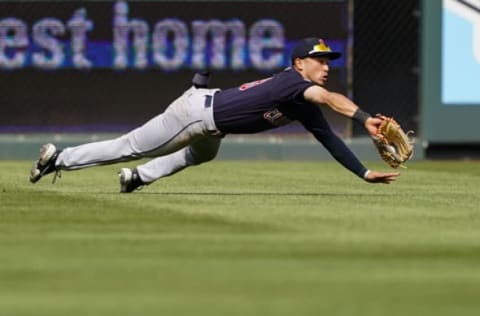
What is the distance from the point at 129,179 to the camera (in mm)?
11461

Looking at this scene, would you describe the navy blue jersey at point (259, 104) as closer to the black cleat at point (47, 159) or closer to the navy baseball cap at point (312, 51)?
the navy baseball cap at point (312, 51)

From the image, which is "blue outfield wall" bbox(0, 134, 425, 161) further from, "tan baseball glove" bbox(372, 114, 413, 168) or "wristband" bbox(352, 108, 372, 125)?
"wristband" bbox(352, 108, 372, 125)

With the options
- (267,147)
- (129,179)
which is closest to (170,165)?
(129,179)

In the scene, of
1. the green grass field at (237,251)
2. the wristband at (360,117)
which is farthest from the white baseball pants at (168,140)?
the wristband at (360,117)

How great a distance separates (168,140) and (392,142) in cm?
162

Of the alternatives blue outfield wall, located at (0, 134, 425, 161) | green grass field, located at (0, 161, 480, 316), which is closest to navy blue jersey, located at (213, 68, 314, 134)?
green grass field, located at (0, 161, 480, 316)

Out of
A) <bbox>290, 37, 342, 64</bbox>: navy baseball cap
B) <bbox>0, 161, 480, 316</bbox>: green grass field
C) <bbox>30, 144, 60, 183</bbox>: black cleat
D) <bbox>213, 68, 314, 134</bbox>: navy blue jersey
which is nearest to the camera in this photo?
<bbox>0, 161, 480, 316</bbox>: green grass field

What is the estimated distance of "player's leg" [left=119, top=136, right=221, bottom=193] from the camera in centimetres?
1143

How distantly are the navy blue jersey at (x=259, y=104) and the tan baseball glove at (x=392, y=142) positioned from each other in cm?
61

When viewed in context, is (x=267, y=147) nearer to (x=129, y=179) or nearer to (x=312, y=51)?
(x=129, y=179)

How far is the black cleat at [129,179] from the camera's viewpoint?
11.4 metres

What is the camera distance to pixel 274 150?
1870 centimetres

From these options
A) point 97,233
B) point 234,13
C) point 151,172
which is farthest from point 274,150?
point 97,233

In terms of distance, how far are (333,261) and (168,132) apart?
4216 millimetres
